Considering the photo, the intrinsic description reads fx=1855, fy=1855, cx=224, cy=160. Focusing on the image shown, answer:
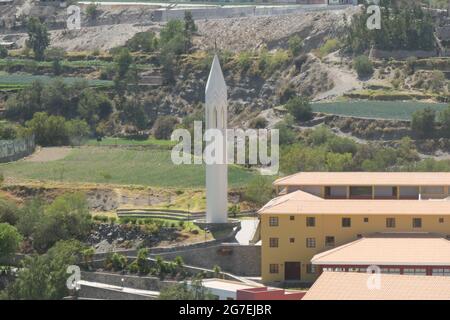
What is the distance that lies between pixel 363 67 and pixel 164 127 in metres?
11.0

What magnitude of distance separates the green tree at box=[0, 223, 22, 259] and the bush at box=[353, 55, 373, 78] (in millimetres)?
40327

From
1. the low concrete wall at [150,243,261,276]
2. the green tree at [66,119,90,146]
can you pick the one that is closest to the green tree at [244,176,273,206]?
the low concrete wall at [150,243,261,276]

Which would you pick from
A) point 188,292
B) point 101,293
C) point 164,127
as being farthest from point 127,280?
point 164,127

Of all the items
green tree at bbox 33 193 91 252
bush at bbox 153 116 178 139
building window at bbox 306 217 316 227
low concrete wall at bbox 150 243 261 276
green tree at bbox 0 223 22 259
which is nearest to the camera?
building window at bbox 306 217 316 227

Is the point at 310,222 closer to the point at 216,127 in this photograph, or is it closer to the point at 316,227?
the point at 316,227

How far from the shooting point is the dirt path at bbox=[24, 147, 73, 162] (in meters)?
79.4

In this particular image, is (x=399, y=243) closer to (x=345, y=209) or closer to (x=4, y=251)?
(x=345, y=209)

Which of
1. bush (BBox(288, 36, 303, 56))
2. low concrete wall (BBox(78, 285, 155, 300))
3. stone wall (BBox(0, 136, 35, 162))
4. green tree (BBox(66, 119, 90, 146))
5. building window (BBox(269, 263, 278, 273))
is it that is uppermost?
bush (BBox(288, 36, 303, 56))

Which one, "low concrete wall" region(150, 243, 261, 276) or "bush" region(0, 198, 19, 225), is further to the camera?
"bush" region(0, 198, 19, 225)

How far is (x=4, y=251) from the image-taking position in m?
58.5

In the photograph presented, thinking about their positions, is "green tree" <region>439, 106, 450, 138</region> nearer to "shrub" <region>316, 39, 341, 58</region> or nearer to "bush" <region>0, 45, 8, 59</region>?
"shrub" <region>316, 39, 341, 58</region>

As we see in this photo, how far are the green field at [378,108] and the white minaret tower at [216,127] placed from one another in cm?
2916

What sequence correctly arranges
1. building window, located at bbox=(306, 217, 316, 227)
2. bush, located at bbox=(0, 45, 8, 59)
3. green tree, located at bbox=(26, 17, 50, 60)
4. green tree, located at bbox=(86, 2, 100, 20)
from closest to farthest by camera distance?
building window, located at bbox=(306, 217, 316, 227), green tree, located at bbox=(26, 17, 50, 60), bush, located at bbox=(0, 45, 8, 59), green tree, located at bbox=(86, 2, 100, 20)

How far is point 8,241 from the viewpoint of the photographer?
58531 mm
